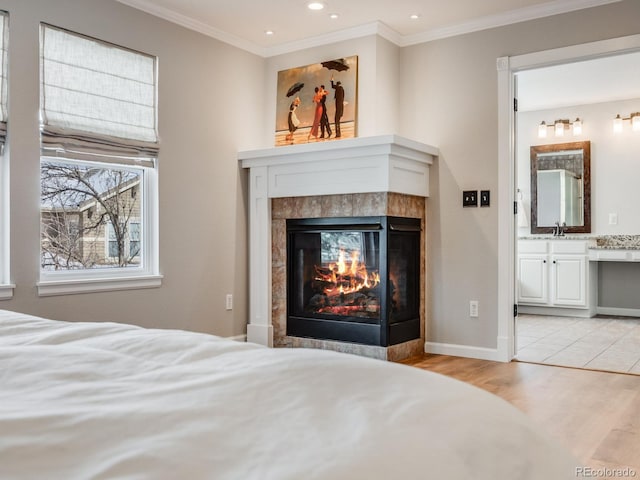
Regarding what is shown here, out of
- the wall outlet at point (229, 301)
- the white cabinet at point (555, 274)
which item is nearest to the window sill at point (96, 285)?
the wall outlet at point (229, 301)

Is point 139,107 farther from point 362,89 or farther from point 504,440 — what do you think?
point 504,440

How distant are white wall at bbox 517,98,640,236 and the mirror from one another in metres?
0.08

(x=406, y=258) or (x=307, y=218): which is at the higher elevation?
(x=307, y=218)

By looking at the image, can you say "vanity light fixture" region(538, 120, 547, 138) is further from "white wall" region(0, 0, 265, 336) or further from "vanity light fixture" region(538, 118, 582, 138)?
"white wall" region(0, 0, 265, 336)

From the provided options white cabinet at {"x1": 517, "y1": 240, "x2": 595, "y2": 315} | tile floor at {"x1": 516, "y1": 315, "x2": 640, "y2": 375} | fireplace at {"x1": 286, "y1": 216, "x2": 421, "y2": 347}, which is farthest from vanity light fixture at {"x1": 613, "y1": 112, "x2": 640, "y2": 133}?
fireplace at {"x1": 286, "y1": 216, "x2": 421, "y2": 347}

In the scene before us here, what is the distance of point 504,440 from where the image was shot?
A: 76cm

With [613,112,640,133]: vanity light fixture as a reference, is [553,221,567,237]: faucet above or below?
below

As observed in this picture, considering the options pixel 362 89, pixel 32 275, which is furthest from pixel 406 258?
pixel 32 275

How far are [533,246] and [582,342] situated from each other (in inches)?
85.5

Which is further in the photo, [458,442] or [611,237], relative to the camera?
[611,237]

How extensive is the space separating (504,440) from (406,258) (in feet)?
12.3

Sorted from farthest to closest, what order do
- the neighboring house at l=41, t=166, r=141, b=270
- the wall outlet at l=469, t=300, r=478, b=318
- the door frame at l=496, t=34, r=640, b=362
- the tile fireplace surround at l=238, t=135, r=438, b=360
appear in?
1. the wall outlet at l=469, t=300, r=478, b=318
2. the door frame at l=496, t=34, r=640, b=362
3. the tile fireplace surround at l=238, t=135, r=438, b=360
4. the neighboring house at l=41, t=166, r=141, b=270

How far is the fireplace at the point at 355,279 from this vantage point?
4211 millimetres

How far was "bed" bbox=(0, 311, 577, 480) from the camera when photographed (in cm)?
65
